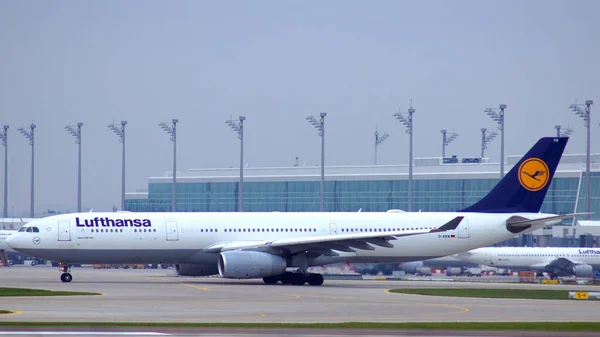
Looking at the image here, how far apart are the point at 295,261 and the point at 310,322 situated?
81.0 feet

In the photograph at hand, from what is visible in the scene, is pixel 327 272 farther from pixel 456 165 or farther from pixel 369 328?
pixel 456 165

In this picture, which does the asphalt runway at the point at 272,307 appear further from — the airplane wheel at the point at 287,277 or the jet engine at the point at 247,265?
the airplane wheel at the point at 287,277

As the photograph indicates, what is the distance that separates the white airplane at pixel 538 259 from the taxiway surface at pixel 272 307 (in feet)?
119

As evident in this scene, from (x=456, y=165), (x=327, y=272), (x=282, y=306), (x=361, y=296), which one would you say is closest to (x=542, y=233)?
(x=456, y=165)

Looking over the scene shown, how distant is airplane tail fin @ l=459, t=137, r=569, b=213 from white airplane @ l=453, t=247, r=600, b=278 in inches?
974

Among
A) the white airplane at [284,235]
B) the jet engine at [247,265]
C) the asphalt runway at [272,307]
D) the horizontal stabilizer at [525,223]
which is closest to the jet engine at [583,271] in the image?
the white airplane at [284,235]

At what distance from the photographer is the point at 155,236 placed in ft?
178

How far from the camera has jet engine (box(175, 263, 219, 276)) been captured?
189 feet

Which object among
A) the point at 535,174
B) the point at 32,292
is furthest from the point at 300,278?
the point at 32,292

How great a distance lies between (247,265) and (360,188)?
3140 inches

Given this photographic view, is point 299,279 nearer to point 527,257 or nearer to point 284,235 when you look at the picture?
point 284,235

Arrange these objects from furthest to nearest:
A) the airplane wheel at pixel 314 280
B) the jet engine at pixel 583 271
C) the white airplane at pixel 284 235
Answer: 1. the jet engine at pixel 583 271
2. the airplane wheel at pixel 314 280
3. the white airplane at pixel 284 235

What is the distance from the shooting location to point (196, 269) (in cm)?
5781

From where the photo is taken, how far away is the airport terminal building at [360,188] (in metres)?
119
